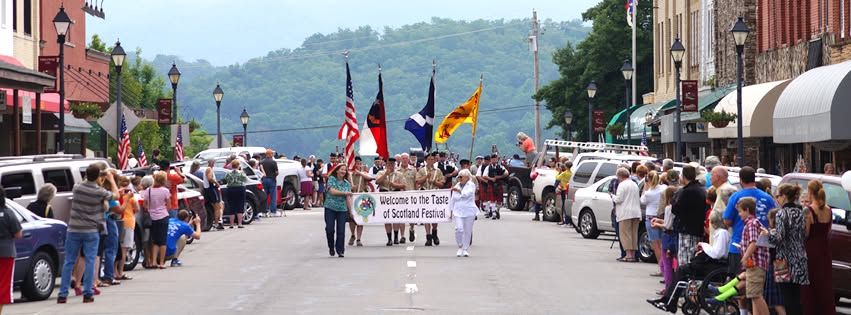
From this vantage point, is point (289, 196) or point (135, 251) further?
point (289, 196)

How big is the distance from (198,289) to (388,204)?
1021 cm

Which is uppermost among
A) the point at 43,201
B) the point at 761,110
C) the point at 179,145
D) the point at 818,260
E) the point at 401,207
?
the point at 761,110

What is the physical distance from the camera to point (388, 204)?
3128 centimetres

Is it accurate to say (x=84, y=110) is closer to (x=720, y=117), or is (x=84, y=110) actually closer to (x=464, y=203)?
(x=720, y=117)

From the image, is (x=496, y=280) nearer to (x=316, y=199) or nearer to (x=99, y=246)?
(x=99, y=246)

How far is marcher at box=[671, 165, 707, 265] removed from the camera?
64.0 feet

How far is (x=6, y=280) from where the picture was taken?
1678 centimetres

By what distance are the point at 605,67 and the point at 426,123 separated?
40873 mm

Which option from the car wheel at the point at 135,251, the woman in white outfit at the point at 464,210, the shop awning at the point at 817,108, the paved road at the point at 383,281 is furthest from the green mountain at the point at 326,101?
the car wheel at the point at 135,251

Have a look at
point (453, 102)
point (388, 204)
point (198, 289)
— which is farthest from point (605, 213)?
point (453, 102)

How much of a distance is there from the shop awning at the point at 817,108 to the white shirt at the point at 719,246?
50.3 ft

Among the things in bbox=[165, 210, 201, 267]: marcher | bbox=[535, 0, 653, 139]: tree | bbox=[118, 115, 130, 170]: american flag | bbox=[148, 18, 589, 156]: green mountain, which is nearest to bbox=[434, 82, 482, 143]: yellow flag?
bbox=[118, 115, 130, 170]: american flag

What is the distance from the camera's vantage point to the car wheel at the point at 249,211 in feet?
134

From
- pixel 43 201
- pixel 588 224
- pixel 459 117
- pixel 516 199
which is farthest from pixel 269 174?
pixel 43 201
